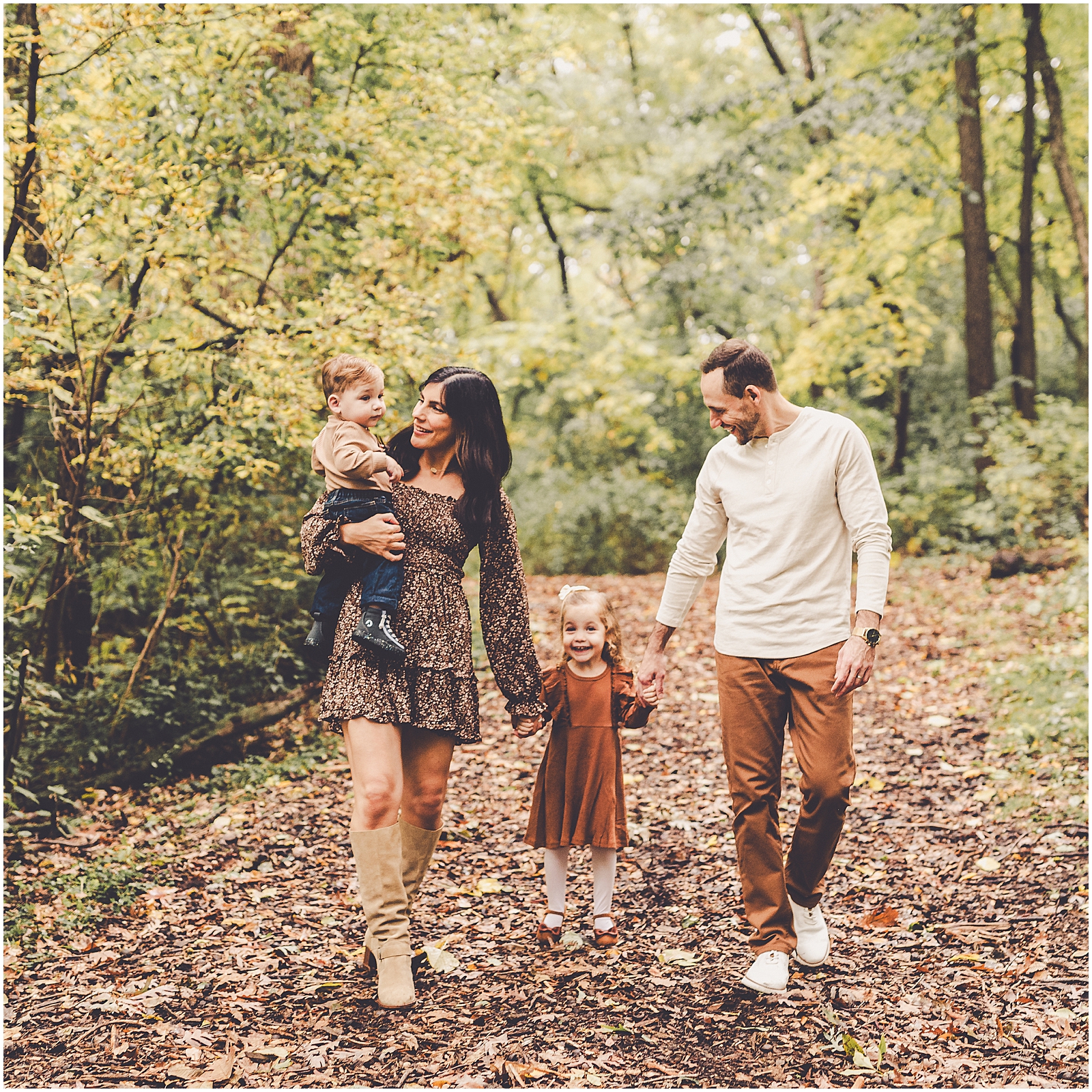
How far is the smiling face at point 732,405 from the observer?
3338mm

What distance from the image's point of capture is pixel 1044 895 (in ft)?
13.8

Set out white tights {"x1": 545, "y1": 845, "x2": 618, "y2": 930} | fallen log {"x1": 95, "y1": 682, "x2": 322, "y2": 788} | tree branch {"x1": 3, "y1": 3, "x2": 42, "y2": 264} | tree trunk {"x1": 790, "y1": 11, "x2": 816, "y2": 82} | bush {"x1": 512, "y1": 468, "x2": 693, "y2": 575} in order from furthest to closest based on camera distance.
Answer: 1. tree trunk {"x1": 790, "y1": 11, "x2": 816, "y2": 82}
2. bush {"x1": 512, "y1": 468, "x2": 693, "y2": 575}
3. fallen log {"x1": 95, "y1": 682, "x2": 322, "y2": 788}
4. tree branch {"x1": 3, "y1": 3, "x2": 42, "y2": 264}
5. white tights {"x1": 545, "y1": 845, "x2": 618, "y2": 930}

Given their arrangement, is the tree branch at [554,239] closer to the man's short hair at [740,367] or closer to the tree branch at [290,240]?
the tree branch at [290,240]

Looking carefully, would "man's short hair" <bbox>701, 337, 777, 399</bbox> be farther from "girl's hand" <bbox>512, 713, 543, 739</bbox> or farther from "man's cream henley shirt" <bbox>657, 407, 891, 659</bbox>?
"girl's hand" <bbox>512, 713, 543, 739</bbox>

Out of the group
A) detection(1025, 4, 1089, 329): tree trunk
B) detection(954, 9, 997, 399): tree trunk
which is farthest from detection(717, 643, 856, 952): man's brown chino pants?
detection(954, 9, 997, 399): tree trunk

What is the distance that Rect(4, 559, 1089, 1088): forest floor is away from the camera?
9.86 ft

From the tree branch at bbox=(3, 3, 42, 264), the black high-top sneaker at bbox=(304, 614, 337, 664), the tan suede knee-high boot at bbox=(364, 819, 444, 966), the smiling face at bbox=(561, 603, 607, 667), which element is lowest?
the tan suede knee-high boot at bbox=(364, 819, 444, 966)

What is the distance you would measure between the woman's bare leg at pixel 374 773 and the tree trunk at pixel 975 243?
12.8 metres

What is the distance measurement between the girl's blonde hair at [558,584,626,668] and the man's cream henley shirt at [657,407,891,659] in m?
0.51

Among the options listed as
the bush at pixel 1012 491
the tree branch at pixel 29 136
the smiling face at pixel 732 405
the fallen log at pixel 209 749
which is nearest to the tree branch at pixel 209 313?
the tree branch at pixel 29 136

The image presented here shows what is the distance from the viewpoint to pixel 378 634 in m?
3.17

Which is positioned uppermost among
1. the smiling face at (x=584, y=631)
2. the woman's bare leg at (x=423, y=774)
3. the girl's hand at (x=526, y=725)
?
the smiling face at (x=584, y=631)

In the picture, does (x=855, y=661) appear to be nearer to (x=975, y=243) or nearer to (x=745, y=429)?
(x=745, y=429)

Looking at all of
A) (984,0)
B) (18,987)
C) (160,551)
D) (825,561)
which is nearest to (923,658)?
(825,561)
